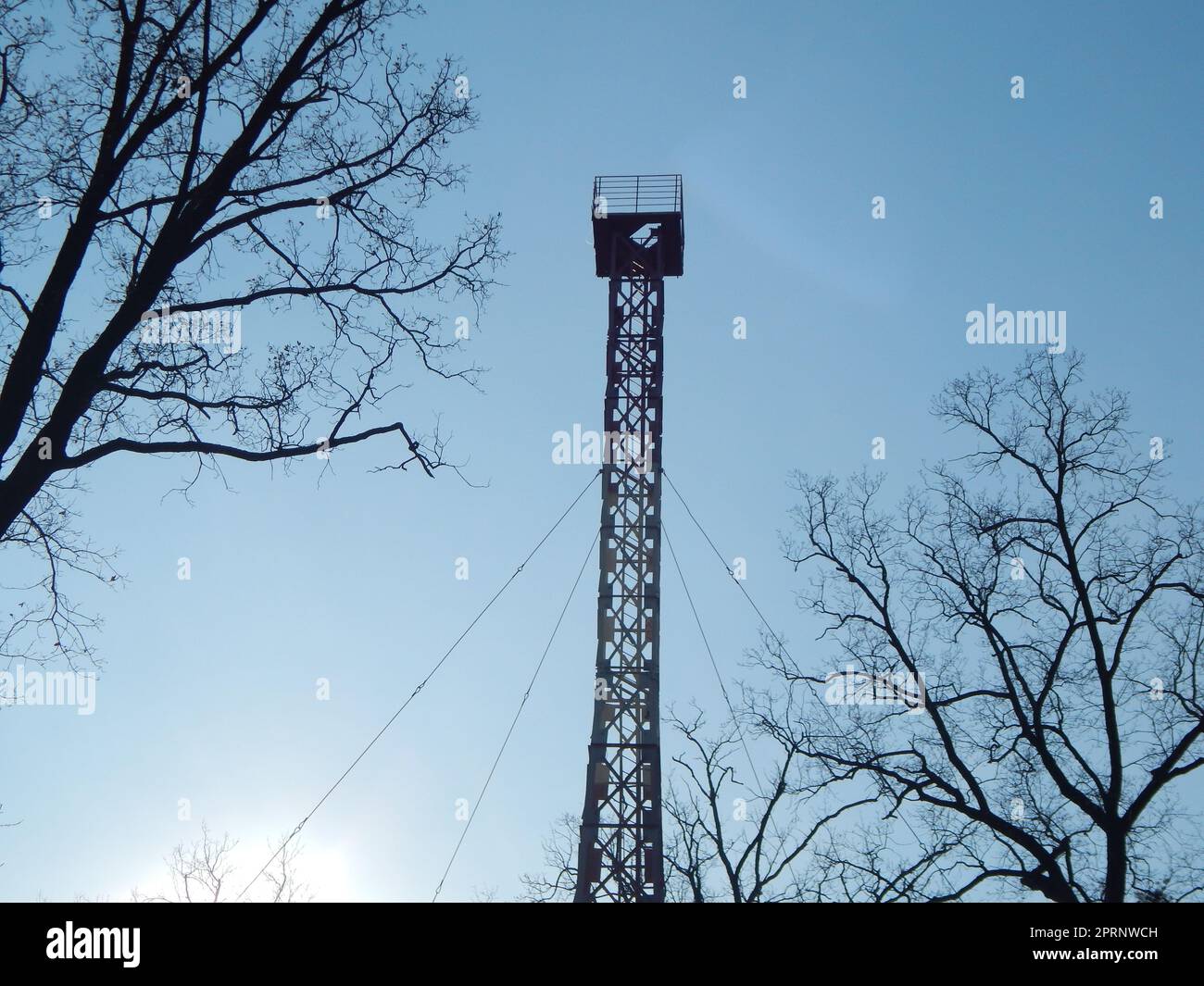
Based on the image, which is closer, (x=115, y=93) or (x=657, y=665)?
(x=115, y=93)

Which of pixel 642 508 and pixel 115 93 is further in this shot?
pixel 642 508

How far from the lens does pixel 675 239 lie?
21641mm

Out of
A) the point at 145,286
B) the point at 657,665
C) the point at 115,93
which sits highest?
the point at 115,93

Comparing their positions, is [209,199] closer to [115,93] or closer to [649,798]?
[115,93]
